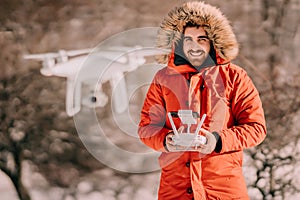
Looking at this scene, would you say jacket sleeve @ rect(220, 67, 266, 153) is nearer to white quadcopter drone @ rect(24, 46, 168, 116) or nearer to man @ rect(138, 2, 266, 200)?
man @ rect(138, 2, 266, 200)

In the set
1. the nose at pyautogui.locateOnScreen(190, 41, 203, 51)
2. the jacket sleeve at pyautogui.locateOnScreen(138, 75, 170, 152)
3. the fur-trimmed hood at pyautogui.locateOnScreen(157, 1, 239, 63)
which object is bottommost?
the jacket sleeve at pyautogui.locateOnScreen(138, 75, 170, 152)

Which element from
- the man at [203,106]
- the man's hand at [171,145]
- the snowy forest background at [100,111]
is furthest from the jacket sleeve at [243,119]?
the snowy forest background at [100,111]

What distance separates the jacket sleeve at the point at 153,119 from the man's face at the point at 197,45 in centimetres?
14

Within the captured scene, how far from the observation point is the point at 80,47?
2.02m

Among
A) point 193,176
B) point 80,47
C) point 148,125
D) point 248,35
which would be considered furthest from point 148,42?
point 193,176

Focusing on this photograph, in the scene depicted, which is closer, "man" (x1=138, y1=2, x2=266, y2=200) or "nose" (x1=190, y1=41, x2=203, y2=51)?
"man" (x1=138, y1=2, x2=266, y2=200)

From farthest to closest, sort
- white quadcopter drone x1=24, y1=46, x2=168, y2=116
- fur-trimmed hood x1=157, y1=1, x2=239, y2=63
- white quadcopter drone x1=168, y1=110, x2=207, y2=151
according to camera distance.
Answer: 1. white quadcopter drone x1=24, y1=46, x2=168, y2=116
2. fur-trimmed hood x1=157, y1=1, x2=239, y2=63
3. white quadcopter drone x1=168, y1=110, x2=207, y2=151

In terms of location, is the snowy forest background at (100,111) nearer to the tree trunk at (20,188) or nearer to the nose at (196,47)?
the tree trunk at (20,188)

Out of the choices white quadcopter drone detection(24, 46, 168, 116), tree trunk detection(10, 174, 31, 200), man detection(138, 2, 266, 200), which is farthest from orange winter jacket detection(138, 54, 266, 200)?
tree trunk detection(10, 174, 31, 200)

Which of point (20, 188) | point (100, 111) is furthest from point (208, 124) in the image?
point (20, 188)

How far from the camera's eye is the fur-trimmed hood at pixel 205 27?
157cm

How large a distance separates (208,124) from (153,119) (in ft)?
0.58

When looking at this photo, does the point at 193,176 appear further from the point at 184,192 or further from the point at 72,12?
the point at 72,12

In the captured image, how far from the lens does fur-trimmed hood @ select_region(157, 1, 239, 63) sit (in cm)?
157
